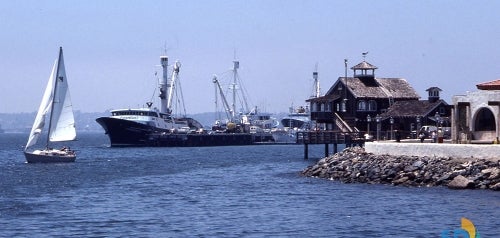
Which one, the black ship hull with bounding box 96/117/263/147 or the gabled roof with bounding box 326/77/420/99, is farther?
the black ship hull with bounding box 96/117/263/147

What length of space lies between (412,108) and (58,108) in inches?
1275

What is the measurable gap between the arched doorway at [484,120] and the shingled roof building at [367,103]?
30.8m

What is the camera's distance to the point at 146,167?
89.8 m

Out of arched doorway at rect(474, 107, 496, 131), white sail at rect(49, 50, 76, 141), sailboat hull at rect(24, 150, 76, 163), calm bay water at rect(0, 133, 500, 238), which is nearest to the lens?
calm bay water at rect(0, 133, 500, 238)

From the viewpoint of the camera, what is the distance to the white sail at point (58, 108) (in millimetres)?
94438

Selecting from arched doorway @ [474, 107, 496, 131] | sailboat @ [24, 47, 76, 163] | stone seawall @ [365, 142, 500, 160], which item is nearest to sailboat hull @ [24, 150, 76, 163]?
sailboat @ [24, 47, 76, 163]

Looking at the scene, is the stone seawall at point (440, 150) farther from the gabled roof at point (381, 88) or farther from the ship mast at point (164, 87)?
the ship mast at point (164, 87)

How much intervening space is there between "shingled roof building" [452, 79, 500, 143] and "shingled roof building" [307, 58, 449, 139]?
3013cm

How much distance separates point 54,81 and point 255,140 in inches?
3324

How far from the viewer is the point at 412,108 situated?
322 ft

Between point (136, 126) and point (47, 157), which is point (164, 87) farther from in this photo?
point (47, 157)

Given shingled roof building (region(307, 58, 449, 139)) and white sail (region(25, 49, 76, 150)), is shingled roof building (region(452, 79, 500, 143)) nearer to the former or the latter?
shingled roof building (region(307, 58, 449, 139))

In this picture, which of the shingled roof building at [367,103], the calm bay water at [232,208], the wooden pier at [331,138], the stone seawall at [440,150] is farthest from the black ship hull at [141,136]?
the stone seawall at [440,150]

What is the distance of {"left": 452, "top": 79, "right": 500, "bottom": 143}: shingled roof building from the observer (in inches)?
2552
